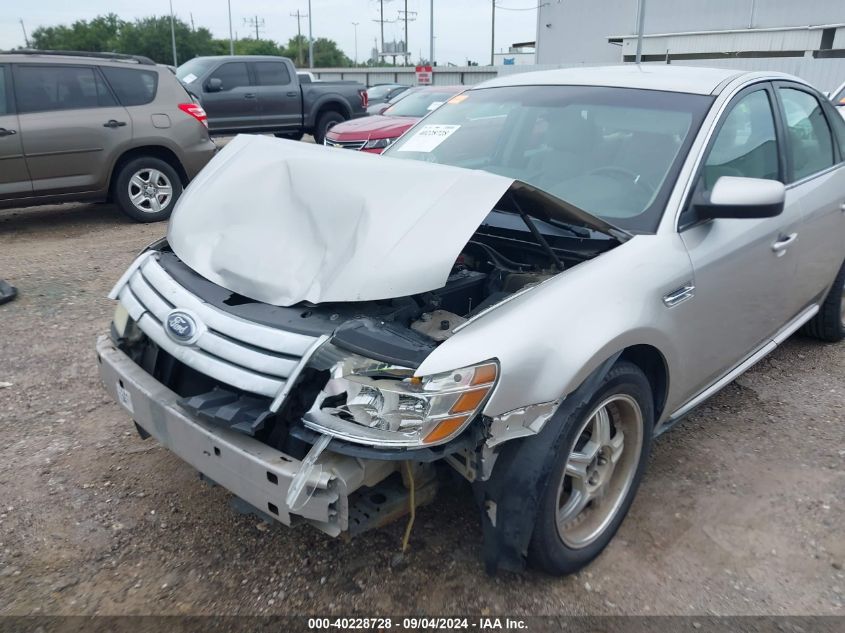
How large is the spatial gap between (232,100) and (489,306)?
12.2m

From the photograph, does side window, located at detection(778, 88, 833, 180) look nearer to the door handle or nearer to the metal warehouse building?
the door handle

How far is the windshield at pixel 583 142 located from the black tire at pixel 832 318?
1891mm

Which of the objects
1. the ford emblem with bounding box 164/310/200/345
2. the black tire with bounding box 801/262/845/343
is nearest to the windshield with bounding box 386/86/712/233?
the ford emblem with bounding box 164/310/200/345

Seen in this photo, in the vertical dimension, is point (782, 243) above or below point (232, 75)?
below

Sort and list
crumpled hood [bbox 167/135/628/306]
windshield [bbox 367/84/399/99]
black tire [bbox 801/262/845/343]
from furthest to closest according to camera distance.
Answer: windshield [bbox 367/84/399/99]
black tire [bbox 801/262/845/343]
crumpled hood [bbox 167/135/628/306]

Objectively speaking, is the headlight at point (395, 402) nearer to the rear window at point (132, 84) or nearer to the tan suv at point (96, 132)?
the tan suv at point (96, 132)

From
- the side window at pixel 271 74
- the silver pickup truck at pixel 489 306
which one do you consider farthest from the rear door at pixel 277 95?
the silver pickup truck at pixel 489 306

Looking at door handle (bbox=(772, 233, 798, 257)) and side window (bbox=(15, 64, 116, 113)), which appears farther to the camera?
side window (bbox=(15, 64, 116, 113))

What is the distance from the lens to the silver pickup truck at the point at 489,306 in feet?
6.73

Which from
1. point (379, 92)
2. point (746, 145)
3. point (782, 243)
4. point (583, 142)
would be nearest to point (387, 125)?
point (583, 142)

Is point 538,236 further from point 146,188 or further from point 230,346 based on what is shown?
point 146,188

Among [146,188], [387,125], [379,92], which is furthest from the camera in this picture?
[379,92]

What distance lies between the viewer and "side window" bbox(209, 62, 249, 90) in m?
13.2

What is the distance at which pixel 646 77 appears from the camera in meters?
3.34
